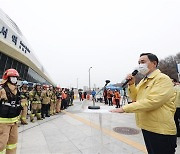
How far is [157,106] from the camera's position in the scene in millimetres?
1913

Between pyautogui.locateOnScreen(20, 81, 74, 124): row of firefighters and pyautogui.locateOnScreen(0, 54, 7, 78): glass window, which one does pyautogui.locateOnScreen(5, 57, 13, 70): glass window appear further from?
pyautogui.locateOnScreen(20, 81, 74, 124): row of firefighters

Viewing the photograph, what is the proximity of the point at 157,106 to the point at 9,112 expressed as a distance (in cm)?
250

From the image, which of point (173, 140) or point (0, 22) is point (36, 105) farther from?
point (173, 140)

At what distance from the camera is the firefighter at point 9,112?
302cm

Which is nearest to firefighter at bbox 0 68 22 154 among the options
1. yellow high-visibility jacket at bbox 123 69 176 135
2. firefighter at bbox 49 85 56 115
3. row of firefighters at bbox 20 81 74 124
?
yellow high-visibility jacket at bbox 123 69 176 135


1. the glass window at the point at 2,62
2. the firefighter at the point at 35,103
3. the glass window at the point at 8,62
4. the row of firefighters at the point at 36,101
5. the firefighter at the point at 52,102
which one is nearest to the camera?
the row of firefighters at the point at 36,101

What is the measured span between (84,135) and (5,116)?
9.52ft

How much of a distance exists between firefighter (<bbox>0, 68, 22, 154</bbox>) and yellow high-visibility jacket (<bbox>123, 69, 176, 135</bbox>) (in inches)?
85.7

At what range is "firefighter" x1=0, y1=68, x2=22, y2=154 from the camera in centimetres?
302

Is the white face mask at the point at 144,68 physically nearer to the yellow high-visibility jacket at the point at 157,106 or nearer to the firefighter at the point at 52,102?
the yellow high-visibility jacket at the point at 157,106

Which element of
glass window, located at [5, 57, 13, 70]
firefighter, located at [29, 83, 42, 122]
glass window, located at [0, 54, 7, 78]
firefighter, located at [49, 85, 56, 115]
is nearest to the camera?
firefighter, located at [29, 83, 42, 122]

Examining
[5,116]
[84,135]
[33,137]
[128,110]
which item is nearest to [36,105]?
[33,137]

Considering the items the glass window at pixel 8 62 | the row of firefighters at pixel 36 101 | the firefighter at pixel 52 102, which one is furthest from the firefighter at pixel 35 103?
the glass window at pixel 8 62

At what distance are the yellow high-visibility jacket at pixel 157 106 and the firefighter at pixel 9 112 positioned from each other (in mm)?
2177
